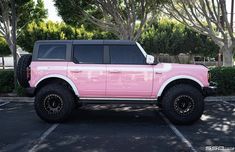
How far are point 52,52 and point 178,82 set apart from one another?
327 cm

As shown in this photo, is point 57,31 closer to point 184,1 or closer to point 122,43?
point 184,1

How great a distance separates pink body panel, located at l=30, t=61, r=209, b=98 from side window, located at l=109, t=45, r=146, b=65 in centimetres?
17

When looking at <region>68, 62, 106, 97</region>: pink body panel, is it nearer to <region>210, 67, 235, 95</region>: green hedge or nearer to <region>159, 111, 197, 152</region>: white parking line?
<region>159, 111, 197, 152</region>: white parking line

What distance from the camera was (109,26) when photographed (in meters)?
19.8

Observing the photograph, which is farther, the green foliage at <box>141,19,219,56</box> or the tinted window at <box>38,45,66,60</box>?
the green foliage at <box>141,19,219,56</box>

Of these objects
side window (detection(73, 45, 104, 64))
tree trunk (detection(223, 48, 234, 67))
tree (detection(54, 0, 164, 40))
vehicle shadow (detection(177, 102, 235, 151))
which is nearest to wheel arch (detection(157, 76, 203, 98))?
vehicle shadow (detection(177, 102, 235, 151))

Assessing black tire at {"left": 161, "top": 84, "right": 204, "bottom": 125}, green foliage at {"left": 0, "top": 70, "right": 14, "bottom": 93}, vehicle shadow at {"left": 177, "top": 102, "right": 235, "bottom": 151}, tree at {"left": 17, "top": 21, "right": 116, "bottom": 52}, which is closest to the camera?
vehicle shadow at {"left": 177, "top": 102, "right": 235, "bottom": 151}

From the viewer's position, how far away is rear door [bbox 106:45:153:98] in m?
8.10

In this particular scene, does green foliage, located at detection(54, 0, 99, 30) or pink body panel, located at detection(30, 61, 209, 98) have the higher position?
green foliage, located at detection(54, 0, 99, 30)

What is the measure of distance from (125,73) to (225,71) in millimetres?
5599

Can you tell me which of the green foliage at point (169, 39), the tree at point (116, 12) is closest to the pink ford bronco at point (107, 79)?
the tree at point (116, 12)

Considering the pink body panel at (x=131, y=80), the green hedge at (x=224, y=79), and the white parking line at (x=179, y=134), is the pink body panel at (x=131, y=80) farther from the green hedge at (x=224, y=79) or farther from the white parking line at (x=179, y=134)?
the green hedge at (x=224, y=79)

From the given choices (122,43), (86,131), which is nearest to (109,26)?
(122,43)

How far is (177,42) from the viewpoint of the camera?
42.0 m
